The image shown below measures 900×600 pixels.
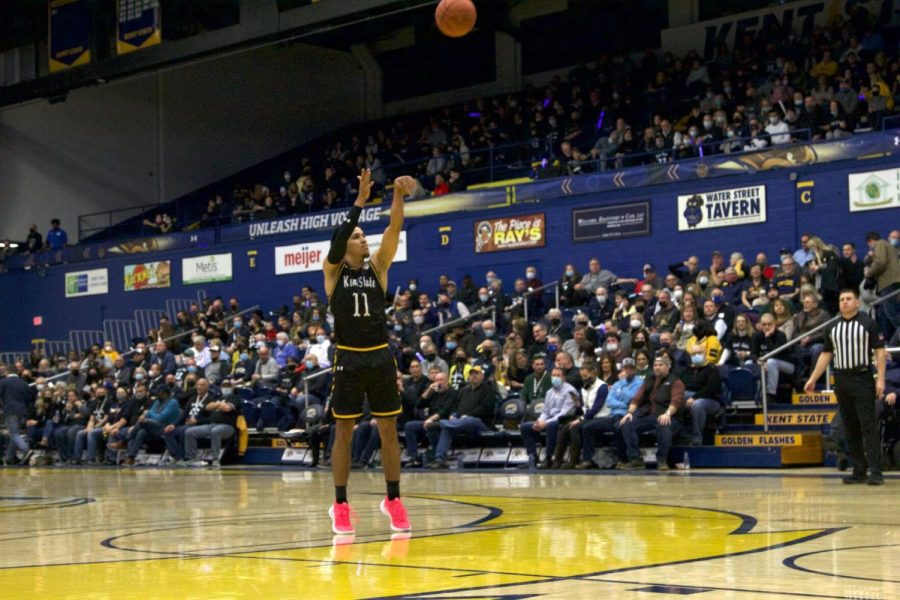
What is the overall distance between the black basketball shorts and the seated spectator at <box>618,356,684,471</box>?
7.91 metres

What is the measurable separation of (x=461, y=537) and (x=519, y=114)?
24.1 metres

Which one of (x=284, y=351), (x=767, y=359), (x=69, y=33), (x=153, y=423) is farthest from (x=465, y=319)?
(x=69, y=33)

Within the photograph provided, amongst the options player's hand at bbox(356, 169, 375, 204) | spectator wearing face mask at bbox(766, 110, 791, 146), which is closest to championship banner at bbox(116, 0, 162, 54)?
spectator wearing face mask at bbox(766, 110, 791, 146)

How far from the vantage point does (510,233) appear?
26.4 m

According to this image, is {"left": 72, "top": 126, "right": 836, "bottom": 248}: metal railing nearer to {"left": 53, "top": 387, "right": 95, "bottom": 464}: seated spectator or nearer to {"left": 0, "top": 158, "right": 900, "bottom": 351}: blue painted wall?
{"left": 0, "top": 158, "right": 900, "bottom": 351}: blue painted wall

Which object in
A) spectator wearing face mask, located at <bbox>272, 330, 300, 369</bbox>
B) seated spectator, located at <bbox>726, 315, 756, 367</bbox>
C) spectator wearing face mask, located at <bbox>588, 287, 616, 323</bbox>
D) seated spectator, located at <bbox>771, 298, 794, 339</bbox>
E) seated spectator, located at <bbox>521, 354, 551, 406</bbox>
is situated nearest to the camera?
seated spectator, located at <bbox>726, 315, 756, 367</bbox>

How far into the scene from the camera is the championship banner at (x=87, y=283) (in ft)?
112

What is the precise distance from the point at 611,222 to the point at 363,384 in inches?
685

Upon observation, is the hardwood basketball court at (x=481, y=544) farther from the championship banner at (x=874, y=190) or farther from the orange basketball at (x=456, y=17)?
the championship banner at (x=874, y=190)

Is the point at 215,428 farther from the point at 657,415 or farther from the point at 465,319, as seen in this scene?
the point at 657,415

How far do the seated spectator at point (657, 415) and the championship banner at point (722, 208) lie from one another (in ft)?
25.8

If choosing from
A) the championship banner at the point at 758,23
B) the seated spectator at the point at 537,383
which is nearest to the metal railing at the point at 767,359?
the seated spectator at the point at 537,383

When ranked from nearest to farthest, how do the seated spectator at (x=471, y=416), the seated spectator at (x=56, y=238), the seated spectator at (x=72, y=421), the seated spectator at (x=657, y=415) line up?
1. the seated spectator at (x=657, y=415)
2. the seated spectator at (x=471, y=416)
3. the seated spectator at (x=72, y=421)
4. the seated spectator at (x=56, y=238)

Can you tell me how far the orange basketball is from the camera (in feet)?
44.3
